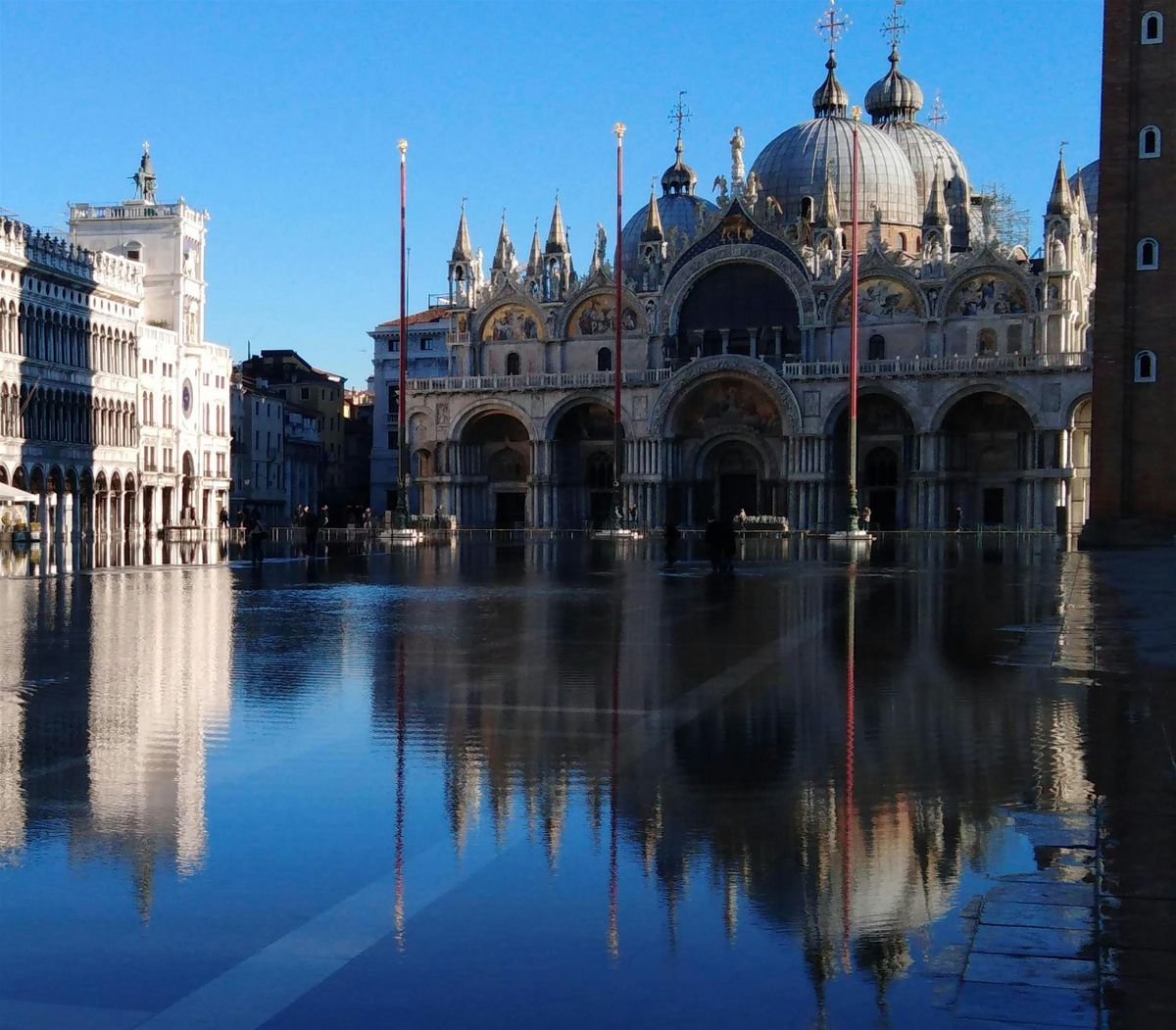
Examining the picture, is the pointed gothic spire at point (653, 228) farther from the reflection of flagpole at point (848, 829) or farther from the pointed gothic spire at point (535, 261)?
the reflection of flagpole at point (848, 829)

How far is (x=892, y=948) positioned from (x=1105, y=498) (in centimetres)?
4278

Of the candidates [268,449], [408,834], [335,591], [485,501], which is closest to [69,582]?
[335,591]

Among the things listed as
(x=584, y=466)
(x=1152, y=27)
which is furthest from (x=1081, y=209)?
(x=1152, y=27)

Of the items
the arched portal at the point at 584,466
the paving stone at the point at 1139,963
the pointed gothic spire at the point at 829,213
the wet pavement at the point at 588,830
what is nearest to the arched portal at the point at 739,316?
the pointed gothic spire at the point at 829,213

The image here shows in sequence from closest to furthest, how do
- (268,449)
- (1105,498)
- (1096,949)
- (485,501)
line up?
(1096,949) → (1105,498) → (485,501) → (268,449)

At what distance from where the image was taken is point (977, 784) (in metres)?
9.56

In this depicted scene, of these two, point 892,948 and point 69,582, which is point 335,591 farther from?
point 892,948

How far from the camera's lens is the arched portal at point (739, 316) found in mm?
77750

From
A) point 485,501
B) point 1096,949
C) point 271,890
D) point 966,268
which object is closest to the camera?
point 1096,949

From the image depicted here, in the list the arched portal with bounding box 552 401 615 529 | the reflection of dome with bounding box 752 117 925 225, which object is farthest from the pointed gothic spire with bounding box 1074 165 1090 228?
the arched portal with bounding box 552 401 615 529

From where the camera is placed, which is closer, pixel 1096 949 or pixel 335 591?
pixel 1096 949

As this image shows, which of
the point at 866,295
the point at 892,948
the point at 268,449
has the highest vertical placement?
the point at 866,295

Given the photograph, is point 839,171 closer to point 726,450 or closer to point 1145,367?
point 726,450

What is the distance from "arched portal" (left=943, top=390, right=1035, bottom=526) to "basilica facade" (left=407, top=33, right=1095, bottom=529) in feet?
0.33
